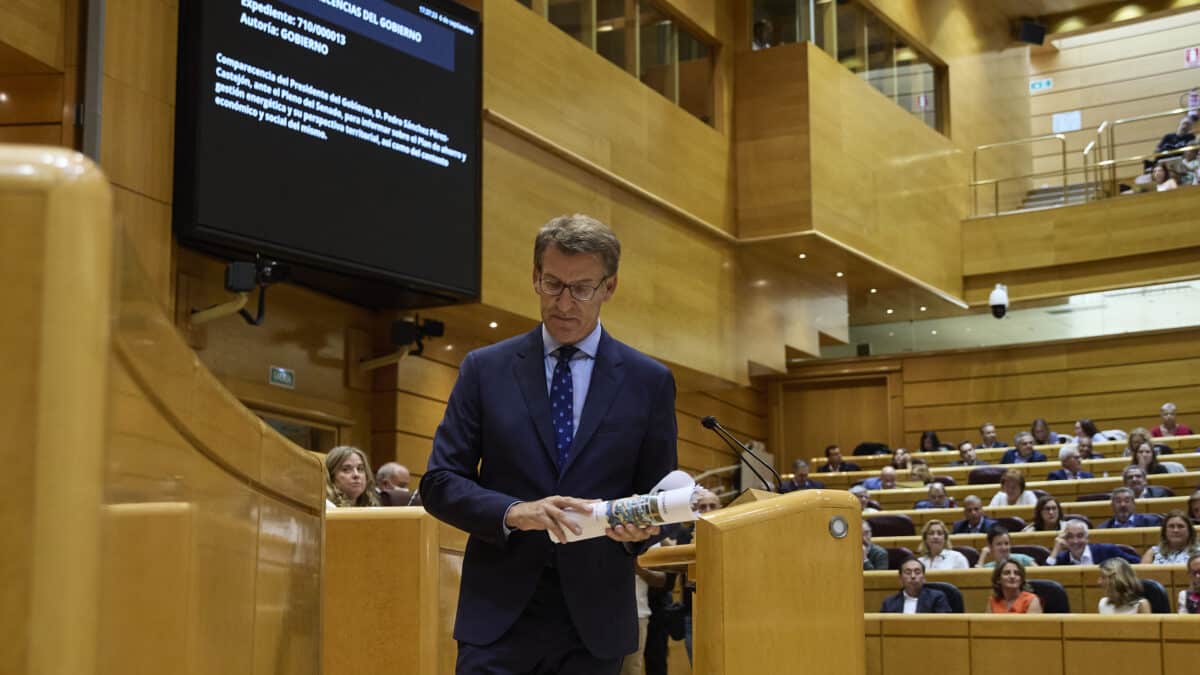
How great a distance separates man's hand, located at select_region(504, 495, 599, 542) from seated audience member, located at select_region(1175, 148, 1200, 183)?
16.6m

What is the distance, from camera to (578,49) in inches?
474

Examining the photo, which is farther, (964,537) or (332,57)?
(964,537)

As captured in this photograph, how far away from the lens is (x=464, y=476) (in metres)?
2.39

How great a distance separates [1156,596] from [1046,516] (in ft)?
→ 9.44

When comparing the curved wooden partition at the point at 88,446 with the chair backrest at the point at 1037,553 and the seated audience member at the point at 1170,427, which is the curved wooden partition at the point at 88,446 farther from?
the seated audience member at the point at 1170,427

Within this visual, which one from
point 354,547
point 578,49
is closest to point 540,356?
point 354,547

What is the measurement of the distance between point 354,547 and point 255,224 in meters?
4.49

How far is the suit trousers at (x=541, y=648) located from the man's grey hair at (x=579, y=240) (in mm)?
514

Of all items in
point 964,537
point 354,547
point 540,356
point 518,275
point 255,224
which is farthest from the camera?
point 518,275

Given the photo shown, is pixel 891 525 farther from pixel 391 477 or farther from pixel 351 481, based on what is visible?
pixel 351 481

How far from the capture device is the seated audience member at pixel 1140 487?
1073cm

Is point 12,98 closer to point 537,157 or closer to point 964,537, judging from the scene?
point 537,157

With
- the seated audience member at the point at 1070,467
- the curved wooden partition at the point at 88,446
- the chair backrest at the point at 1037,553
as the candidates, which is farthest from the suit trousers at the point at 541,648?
the seated audience member at the point at 1070,467

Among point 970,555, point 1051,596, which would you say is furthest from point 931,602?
point 970,555
